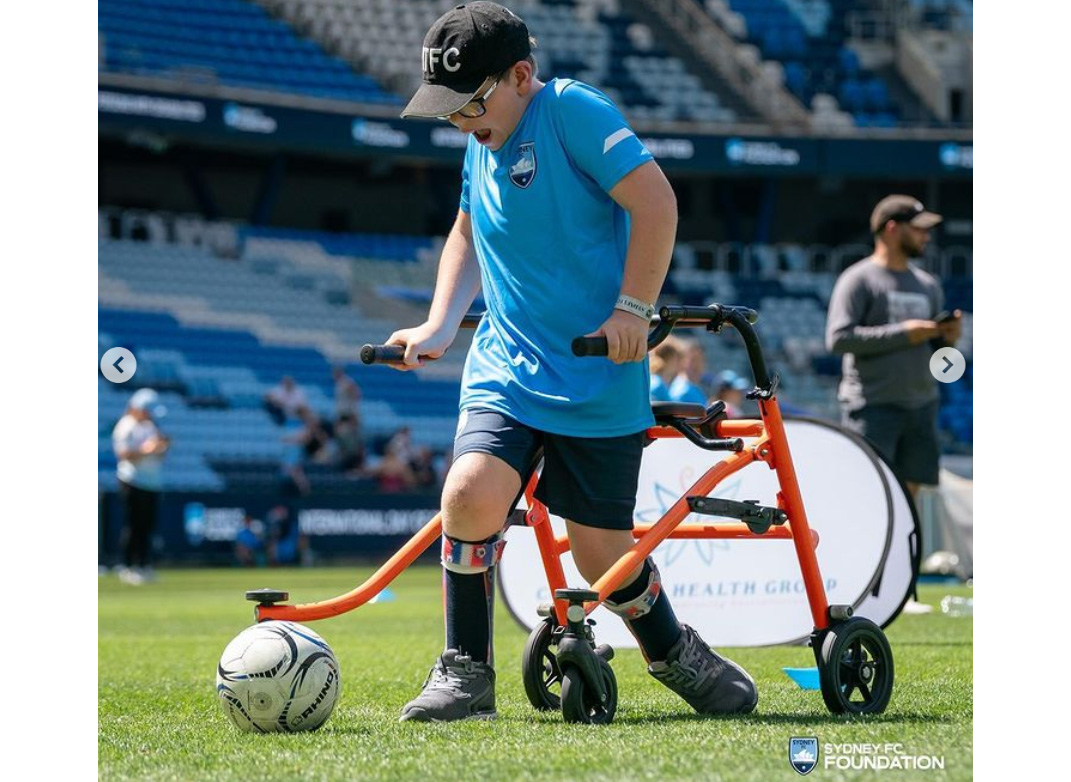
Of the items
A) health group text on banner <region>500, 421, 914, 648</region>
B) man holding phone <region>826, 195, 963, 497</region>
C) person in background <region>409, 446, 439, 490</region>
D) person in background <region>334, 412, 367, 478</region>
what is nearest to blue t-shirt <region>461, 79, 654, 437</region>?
health group text on banner <region>500, 421, 914, 648</region>

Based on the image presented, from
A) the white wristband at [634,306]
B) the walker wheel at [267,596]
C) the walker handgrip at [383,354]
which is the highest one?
the white wristband at [634,306]

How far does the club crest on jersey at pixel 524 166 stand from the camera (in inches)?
156

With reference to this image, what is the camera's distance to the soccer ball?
3.90 meters

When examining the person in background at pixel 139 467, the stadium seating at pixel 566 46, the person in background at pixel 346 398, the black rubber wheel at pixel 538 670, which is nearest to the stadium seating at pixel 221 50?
the stadium seating at pixel 566 46

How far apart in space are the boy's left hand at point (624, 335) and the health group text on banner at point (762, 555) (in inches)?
98.6

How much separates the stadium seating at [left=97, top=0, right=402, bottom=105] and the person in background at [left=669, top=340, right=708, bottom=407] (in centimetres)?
1258

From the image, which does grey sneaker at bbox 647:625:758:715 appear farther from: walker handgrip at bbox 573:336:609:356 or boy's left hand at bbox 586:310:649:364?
walker handgrip at bbox 573:336:609:356

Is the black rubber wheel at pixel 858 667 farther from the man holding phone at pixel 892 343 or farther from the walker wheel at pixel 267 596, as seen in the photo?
the man holding phone at pixel 892 343

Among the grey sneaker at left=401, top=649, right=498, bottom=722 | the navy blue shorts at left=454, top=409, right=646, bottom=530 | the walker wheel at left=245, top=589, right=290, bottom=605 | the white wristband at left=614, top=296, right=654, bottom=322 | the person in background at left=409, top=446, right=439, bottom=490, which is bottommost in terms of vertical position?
the person in background at left=409, top=446, right=439, bottom=490

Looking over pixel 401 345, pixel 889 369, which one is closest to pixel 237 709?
pixel 401 345

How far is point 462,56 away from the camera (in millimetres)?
3828

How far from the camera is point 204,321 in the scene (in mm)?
21250
